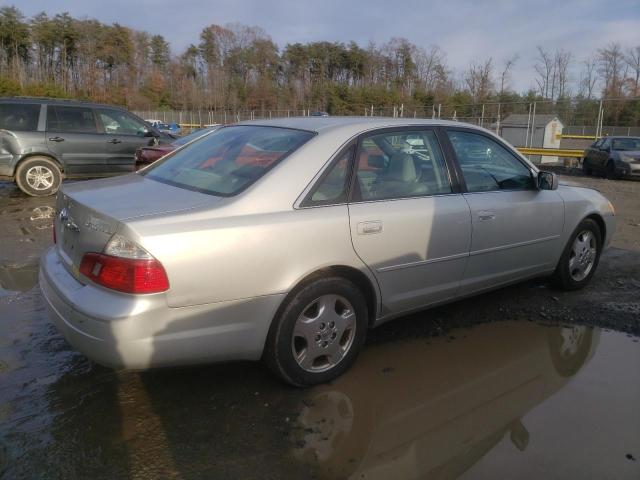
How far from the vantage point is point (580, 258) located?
4.80 metres

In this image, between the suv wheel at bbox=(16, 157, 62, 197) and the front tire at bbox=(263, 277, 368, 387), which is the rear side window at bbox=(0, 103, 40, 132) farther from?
the front tire at bbox=(263, 277, 368, 387)

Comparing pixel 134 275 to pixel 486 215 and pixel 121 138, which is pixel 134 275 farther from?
pixel 121 138

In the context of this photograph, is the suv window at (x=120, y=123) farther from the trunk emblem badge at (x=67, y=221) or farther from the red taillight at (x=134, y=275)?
the red taillight at (x=134, y=275)

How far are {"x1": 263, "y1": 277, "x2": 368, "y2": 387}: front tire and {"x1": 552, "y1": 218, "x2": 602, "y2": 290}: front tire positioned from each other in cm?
237

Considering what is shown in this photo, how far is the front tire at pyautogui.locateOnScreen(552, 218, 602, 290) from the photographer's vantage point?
4.66m

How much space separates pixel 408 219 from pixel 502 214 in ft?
3.24

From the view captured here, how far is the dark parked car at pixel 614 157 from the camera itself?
607 inches

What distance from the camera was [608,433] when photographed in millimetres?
2729

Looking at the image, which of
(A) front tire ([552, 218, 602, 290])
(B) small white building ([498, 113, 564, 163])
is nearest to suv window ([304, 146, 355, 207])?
(A) front tire ([552, 218, 602, 290])

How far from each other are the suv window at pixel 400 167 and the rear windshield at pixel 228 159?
431mm

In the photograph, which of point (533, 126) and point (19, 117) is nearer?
point (19, 117)

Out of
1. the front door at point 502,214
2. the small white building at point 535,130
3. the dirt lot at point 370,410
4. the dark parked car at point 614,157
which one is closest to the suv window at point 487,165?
the front door at point 502,214

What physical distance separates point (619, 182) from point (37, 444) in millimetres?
16483

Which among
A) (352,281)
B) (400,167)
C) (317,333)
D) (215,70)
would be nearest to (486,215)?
(400,167)
